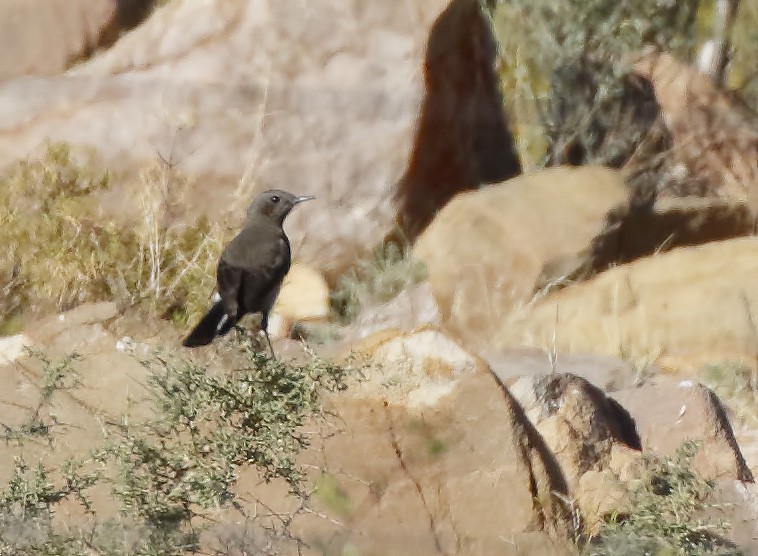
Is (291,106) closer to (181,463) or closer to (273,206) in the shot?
(273,206)

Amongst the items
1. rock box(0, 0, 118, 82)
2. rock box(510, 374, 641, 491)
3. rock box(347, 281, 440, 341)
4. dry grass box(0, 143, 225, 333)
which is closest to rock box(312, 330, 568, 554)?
rock box(510, 374, 641, 491)

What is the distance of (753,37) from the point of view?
14828 mm

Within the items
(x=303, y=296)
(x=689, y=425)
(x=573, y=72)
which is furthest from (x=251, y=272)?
(x=573, y=72)

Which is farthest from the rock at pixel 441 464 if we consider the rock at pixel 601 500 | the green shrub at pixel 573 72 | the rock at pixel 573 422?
the green shrub at pixel 573 72

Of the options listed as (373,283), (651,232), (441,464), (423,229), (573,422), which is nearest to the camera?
(441,464)

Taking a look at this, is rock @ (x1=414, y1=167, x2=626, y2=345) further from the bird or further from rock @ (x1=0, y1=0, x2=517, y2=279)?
the bird

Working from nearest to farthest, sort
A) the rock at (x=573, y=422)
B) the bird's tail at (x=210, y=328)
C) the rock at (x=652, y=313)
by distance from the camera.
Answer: the rock at (x=573, y=422) → the bird's tail at (x=210, y=328) → the rock at (x=652, y=313)

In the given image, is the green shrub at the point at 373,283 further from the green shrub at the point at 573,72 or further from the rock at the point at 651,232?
the green shrub at the point at 573,72

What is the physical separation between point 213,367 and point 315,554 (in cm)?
112

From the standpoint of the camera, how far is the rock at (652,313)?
9.11 m

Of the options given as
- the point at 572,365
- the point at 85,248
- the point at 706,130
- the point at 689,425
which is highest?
the point at 689,425

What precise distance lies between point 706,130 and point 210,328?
22.9ft

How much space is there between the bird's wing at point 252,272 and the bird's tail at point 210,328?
0.06 m

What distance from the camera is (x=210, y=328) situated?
709cm
